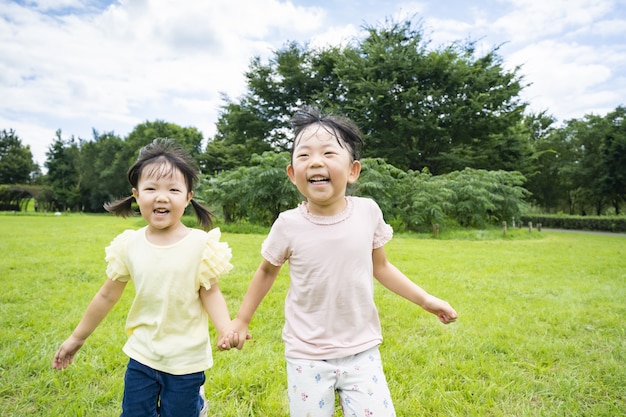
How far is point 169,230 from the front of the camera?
171 cm

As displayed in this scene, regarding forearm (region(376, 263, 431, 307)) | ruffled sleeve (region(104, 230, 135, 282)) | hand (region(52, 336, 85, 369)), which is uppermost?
ruffled sleeve (region(104, 230, 135, 282))

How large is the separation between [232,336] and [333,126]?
0.93 metres

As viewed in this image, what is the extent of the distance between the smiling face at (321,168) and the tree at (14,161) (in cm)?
5614

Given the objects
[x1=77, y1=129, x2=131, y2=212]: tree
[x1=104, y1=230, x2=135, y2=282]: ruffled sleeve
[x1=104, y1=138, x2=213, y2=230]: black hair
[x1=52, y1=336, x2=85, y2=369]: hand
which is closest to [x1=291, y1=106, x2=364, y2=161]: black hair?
[x1=104, y1=138, x2=213, y2=230]: black hair

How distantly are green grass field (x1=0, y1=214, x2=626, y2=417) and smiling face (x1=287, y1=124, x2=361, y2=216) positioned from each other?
1.23 m

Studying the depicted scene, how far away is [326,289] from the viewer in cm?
158

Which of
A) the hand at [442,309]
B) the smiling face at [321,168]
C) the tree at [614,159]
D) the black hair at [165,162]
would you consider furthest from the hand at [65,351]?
the tree at [614,159]

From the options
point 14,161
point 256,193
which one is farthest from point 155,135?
point 256,193

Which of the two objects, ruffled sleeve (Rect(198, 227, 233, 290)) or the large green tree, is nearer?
ruffled sleeve (Rect(198, 227, 233, 290))

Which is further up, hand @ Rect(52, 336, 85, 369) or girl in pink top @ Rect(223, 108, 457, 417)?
girl in pink top @ Rect(223, 108, 457, 417)

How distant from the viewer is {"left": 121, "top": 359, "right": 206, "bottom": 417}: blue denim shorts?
1.61m

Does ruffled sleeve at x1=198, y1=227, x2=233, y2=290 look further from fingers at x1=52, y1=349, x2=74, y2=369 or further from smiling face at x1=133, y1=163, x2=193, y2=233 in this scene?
fingers at x1=52, y1=349, x2=74, y2=369

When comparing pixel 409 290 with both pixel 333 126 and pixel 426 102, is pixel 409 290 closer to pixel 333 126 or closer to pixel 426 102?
pixel 333 126

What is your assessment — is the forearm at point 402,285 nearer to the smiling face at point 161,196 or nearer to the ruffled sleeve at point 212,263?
the ruffled sleeve at point 212,263
